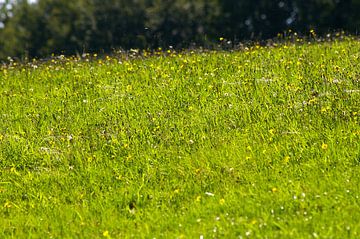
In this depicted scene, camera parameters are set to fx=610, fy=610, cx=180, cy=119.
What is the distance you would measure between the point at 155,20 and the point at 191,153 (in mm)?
37316

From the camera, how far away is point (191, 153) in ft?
25.2

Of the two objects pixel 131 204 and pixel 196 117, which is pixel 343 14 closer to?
pixel 196 117

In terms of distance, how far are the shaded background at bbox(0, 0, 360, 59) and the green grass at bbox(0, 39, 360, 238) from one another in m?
19.4

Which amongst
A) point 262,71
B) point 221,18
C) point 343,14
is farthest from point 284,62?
point 221,18

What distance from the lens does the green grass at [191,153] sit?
20.3ft

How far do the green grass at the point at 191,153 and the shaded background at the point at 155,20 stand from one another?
763 inches

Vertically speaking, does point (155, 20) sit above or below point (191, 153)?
below

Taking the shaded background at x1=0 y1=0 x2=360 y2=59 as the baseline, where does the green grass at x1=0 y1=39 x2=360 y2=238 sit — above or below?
above

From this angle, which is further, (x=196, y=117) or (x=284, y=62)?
(x=284, y=62)

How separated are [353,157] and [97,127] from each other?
384cm

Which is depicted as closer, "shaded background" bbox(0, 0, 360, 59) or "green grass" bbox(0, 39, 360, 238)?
"green grass" bbox(0, 39, 360, 238)

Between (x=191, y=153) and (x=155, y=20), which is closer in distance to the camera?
(x=191, y=153)

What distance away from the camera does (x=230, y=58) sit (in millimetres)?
12203

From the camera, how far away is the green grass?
6184 millimetres
